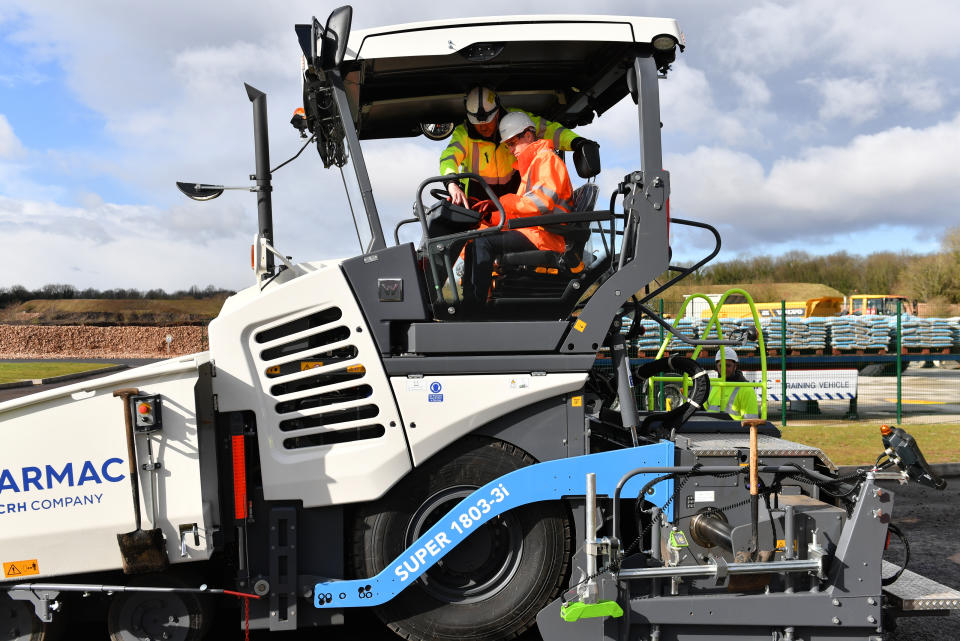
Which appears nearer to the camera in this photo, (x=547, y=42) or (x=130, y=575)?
(x=130, y=575)

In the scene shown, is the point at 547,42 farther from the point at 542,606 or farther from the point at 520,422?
the point at 542,606

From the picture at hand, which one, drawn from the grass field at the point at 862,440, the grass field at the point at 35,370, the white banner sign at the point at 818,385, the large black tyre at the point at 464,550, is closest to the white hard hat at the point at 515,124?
the large black tyre at the point at 464,550

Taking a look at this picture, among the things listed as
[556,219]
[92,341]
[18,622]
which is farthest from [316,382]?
[92,341]

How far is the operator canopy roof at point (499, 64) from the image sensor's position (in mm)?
3561

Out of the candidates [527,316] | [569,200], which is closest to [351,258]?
[527,316]

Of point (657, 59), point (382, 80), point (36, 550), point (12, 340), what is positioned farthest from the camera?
point (12, 340)

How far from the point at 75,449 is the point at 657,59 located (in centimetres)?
335

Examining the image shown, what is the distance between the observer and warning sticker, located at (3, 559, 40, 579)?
3.28 m

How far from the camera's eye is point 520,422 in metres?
3.65

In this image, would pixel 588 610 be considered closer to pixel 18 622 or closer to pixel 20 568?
pixel 20 568

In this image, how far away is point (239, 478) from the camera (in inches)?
136

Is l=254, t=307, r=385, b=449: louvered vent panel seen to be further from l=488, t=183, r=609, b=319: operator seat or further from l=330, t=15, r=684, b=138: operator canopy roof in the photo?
l=330, t=15, r=684, b=138: operator canopy roof

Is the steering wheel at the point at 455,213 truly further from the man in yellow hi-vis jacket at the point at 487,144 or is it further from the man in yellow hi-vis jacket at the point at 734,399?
the man in yellow hi-vis jacket at the point at 734,399

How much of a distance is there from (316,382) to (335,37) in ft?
5.31
